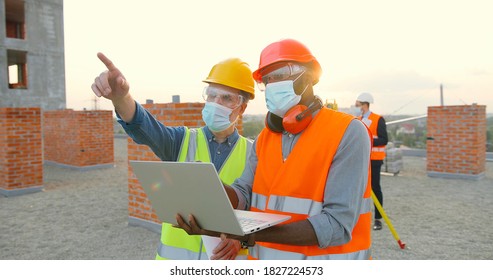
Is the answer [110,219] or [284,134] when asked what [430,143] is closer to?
[110,219]

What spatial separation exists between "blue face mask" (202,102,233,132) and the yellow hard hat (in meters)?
0.16

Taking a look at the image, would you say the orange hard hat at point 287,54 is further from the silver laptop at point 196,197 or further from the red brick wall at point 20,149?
the red brick wall at point 20,149

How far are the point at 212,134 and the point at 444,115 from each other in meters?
10.5

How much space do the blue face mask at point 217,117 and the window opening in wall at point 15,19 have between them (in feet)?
76.2

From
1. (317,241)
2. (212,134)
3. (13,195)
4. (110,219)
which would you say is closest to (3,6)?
(13,195)

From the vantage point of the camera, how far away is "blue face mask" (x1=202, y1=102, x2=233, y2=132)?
2.67 meters

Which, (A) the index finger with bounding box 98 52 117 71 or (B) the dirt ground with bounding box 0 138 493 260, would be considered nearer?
(A) the index finger with bounding box 98 52 117 71

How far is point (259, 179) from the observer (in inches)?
80.1

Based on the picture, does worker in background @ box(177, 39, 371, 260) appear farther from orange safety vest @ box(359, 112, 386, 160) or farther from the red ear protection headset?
orange safety vest @ box(359, 112, 386, 160)

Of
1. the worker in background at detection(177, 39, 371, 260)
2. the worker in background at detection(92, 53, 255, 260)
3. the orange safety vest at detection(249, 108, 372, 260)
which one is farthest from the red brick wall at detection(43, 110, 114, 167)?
the orange safety vest at detection(249, 108, 372, 260)

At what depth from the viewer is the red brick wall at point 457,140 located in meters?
10.9

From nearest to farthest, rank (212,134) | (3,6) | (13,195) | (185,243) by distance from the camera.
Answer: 1. (185,243)
2. (212,134)
3. (13,195)
4. (3,6)

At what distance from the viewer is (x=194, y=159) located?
2.60 metres

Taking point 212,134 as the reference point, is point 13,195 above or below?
below
